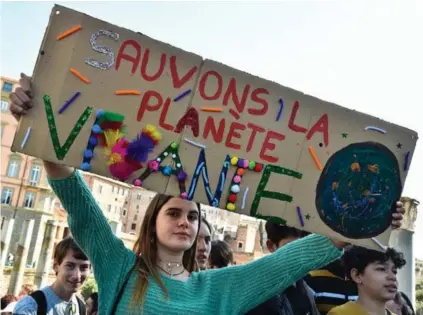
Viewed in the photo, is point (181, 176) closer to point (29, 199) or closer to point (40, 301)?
point (40, 301)

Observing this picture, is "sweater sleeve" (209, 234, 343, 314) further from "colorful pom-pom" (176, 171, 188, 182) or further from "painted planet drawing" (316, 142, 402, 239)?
"colorful pom-pom" (176, 171, 188, 182)

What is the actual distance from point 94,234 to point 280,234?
1196mm

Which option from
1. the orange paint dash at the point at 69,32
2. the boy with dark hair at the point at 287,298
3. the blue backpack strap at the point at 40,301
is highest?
the orange paint dash at the point at 69,32

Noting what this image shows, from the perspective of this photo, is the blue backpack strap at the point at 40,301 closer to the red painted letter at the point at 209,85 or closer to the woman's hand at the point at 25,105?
the woman's hand at the point at 25,105

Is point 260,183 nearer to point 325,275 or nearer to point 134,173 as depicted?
point 134,173

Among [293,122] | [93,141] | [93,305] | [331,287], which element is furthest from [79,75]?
[93,305]

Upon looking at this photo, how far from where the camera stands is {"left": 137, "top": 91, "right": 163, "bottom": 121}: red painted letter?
7.00 feet

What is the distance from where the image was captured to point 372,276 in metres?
2.85

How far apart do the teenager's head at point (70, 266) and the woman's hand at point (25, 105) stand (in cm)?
151

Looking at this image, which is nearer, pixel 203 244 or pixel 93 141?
pixel 93 141

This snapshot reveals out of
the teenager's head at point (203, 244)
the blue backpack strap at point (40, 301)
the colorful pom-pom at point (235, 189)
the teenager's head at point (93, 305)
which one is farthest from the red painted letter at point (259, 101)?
the teenager's head at point (93, 305)

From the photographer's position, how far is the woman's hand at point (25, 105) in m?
1.99

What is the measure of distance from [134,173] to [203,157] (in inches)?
12.5

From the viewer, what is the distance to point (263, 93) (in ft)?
7.46
